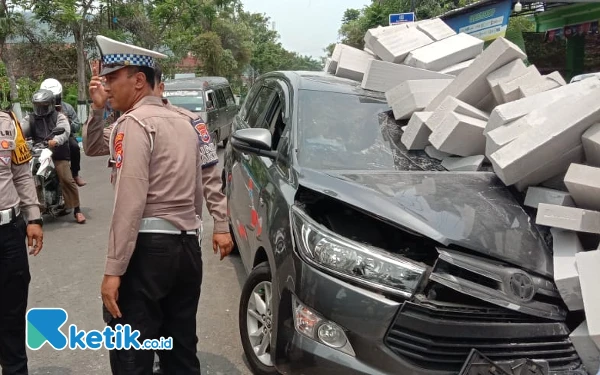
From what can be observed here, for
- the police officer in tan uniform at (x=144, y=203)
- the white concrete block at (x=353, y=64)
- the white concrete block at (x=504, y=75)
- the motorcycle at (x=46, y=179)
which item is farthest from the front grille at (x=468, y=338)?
the motorcycle at (x=46, y=179)

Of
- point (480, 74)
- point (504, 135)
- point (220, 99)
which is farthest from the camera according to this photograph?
point (220, 99)

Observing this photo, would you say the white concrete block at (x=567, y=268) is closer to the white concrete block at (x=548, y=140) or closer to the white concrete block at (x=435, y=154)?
the white concrete block at (x=548, y=140)

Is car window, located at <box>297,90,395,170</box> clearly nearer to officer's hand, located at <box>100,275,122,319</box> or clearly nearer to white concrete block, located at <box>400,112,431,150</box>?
white concrete block, located at <box>400,112,431,150</box>

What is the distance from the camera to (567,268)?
230 cm

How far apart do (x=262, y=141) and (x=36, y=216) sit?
4.50 ft

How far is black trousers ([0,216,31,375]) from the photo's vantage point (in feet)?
9.02

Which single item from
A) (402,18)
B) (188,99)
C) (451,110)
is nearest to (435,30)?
(451,110)

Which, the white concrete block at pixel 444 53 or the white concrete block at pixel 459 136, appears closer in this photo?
the white concrete block at pixel 459 136

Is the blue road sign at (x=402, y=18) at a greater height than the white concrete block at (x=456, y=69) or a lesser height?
greater

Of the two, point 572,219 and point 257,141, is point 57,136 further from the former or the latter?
point 572,219

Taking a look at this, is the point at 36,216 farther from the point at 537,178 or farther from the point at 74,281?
the point at 537,178

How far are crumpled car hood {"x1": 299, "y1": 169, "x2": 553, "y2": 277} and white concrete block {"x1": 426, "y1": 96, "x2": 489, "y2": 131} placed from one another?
17.5 inches

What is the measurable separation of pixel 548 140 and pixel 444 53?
1.98m

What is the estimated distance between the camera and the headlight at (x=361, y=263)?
2238mm
